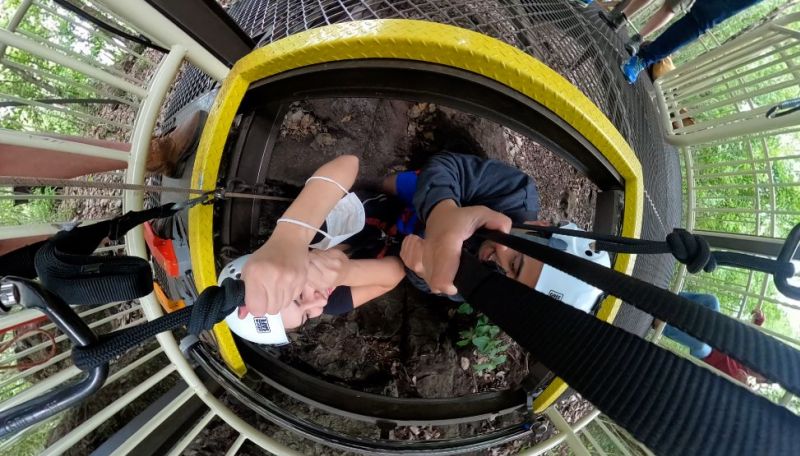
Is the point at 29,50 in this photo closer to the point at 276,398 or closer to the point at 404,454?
the point at 276,398

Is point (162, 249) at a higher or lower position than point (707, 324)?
lower

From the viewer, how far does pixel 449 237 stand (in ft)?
3.18

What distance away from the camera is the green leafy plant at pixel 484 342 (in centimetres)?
193

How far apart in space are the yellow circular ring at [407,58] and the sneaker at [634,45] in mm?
1189

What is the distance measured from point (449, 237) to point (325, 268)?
0.37 meters

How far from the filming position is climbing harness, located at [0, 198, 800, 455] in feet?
1.28

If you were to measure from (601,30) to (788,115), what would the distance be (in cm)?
81

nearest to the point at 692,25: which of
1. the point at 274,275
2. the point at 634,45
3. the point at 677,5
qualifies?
the point at 634,45

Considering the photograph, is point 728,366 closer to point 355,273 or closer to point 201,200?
point 355,273

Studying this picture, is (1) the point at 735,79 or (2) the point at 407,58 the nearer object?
(2) the point at 407,58

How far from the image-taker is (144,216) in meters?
0.87

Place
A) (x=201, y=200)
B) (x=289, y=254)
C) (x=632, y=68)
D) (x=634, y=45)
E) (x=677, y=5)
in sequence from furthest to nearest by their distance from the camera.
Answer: (x=677, y=5)
(x=634, y=45)
(x=632, y=68)
(x=201, y=200)
(x=289, y=254)

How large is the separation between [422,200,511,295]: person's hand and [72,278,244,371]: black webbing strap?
44 cm

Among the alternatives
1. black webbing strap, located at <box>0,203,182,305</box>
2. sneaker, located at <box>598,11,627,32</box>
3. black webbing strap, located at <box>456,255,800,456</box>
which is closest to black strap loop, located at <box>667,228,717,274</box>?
black webbing strap, located at <box>456,255,800,456</box>
